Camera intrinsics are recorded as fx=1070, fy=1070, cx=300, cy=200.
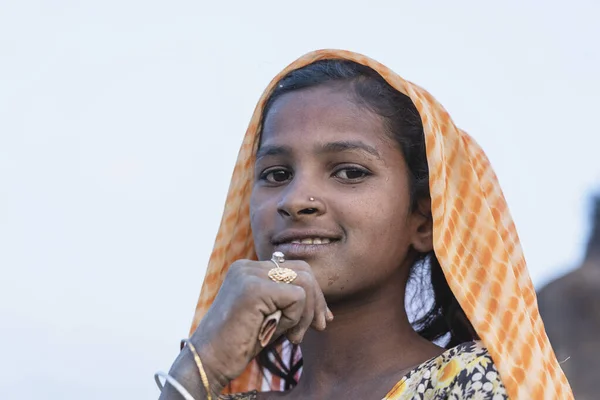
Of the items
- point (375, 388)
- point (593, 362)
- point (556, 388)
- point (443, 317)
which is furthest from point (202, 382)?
point (593, 362)

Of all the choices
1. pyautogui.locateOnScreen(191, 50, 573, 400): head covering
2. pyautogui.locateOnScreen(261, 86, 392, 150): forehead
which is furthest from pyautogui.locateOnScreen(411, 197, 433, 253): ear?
pyautogui.locateOnScreen(261, 86, 392, 150): forehead

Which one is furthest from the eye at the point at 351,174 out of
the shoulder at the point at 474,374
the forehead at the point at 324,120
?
the shoulder at the point at 474,374

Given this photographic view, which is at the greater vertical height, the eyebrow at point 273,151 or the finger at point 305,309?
the eyebrow at point 273,151

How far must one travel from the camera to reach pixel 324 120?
141 inches

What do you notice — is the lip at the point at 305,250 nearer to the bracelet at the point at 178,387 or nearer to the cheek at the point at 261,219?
the cheek at the point at 261,219

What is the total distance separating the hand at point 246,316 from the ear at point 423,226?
79 centimetres

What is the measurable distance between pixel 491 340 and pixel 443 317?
0.82 m

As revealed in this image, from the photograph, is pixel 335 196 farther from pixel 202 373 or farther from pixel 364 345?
pixel 202 373

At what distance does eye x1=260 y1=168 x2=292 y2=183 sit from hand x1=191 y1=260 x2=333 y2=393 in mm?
716

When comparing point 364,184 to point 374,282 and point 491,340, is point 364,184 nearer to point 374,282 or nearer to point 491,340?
point 374,282

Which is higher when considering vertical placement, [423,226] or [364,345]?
[423,226]

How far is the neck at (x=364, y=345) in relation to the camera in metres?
3.58

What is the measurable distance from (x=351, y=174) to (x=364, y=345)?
0.58m

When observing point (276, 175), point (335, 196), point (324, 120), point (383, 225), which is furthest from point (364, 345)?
point (324, 120)
